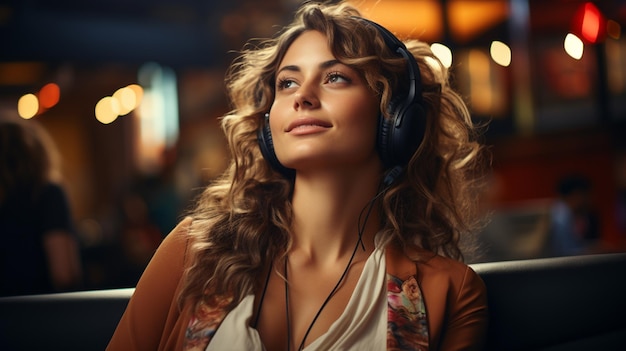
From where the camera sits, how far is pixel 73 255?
2805 mm

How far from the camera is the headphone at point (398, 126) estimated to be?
150 cm

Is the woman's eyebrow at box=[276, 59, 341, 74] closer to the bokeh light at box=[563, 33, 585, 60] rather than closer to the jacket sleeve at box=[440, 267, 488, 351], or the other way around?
the jacket sleeve at box=[440, 267, 488, 351]

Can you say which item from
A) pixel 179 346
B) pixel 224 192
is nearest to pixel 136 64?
pixel 224 192

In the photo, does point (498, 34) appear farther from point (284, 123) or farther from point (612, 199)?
point (284, 123)

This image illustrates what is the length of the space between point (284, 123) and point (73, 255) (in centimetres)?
168

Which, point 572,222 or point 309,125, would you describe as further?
point 572,222

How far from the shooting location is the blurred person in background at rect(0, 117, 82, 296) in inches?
102

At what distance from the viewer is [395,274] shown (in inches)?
57.5

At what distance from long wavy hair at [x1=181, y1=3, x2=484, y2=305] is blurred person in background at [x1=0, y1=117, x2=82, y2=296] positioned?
1.23 m

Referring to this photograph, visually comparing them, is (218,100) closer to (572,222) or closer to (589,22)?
(589,22)

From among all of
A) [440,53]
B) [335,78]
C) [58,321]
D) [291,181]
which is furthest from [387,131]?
[440,53]

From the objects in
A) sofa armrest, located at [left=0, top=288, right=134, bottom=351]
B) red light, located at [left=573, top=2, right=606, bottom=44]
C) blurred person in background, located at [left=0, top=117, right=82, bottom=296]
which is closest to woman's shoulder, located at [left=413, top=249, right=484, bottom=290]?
sofa armrest, located at [left=0, top=288, right=134, bottom=351]

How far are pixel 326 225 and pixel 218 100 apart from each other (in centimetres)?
780

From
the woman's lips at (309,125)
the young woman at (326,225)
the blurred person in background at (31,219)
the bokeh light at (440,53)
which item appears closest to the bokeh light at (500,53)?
the bokeh light at (440,53)
